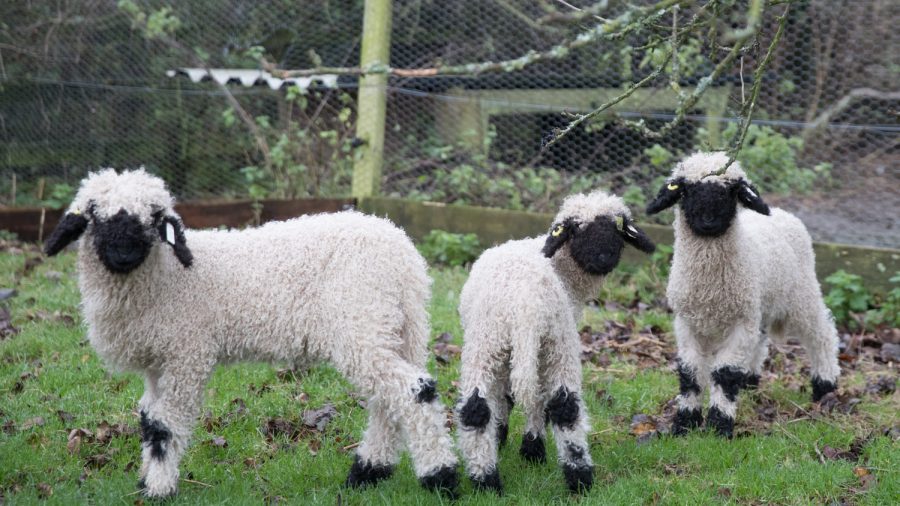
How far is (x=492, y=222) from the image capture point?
28.3ft

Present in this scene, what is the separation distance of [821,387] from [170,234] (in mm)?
4012

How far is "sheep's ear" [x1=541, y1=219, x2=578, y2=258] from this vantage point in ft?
14.3

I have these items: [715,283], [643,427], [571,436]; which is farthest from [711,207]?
[571,436]

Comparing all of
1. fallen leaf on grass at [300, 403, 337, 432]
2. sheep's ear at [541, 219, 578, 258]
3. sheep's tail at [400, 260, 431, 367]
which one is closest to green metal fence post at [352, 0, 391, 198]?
fallen leaf on grass at [300, 403, 337, 432]

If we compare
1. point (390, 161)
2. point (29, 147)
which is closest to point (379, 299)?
point (390, 161)

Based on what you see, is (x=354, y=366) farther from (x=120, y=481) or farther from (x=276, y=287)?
(x=120, y=481)

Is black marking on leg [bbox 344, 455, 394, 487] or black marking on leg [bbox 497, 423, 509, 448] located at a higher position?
black marking on leg [bbox 497, 423, 509, 448]

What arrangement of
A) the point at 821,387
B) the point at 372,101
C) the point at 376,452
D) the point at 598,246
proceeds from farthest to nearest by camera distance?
the point at 372,101, the point at 821,387, the point at 598,246, the point at 376,452

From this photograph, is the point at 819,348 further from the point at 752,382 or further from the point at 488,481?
the point at 488,481

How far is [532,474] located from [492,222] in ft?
15.0

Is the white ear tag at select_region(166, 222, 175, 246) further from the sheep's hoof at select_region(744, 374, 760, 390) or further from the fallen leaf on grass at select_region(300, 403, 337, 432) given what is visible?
the sheep's hoof at select_region(744, 374, 760, 390)

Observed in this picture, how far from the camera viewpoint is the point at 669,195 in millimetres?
4949

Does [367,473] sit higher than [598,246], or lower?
lower

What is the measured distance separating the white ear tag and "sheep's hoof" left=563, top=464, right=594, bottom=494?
1.99 metres
